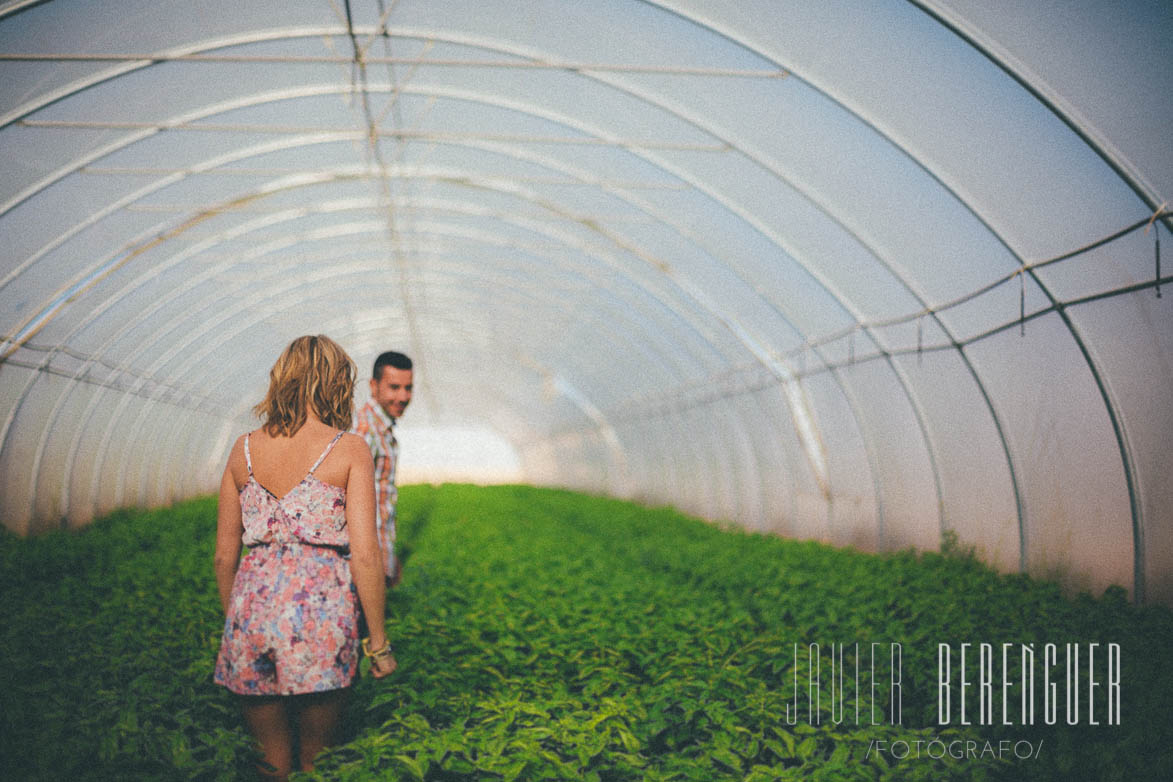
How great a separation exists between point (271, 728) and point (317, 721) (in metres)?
0.18

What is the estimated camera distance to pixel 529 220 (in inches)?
597

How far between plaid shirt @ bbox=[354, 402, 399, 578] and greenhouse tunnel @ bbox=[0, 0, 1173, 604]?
4675 millimetres

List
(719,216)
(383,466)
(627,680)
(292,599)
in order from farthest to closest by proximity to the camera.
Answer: (719,216), (383,466), (627,680), (292,599)

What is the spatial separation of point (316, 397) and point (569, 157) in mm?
9413

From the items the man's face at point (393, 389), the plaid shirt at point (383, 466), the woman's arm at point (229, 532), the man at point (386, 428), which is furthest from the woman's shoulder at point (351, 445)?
the man's face at point (393, 389)

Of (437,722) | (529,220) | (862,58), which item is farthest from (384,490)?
(529,220)

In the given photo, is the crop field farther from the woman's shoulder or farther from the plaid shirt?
the woman's shoulder

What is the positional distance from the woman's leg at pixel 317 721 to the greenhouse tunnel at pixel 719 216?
6194 millimetres

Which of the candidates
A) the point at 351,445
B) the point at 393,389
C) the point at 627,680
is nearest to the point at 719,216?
the point at 393,389

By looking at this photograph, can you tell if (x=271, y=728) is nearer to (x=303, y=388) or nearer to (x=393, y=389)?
(x=303, y=388)

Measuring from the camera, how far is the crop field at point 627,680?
3.24 meters

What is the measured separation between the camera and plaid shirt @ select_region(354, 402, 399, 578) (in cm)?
483

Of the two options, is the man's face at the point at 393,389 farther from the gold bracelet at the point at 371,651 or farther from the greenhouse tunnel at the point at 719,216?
the greenhouse tunnel at the point at 719,216

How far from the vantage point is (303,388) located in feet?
10.7
